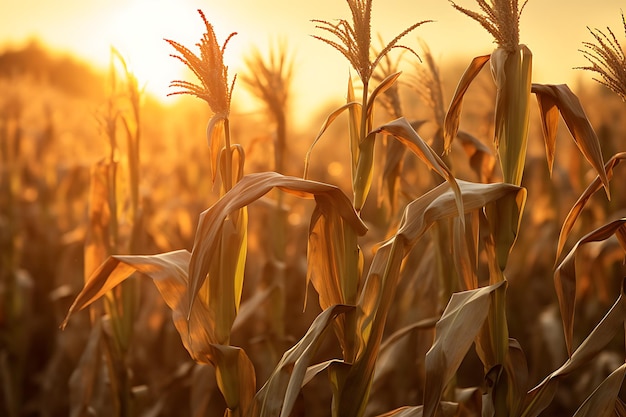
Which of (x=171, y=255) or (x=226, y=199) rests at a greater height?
(x=226, y=199)

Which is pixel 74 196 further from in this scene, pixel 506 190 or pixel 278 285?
pixel 506 190

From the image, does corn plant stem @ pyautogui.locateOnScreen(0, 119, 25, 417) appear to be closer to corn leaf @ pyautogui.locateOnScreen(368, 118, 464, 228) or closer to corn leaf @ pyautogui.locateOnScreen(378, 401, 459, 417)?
corn leaf @ pyautogui.locateOnScreen(378, 401, 459, 417)

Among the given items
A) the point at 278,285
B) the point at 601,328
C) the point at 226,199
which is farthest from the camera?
the point at 278,285

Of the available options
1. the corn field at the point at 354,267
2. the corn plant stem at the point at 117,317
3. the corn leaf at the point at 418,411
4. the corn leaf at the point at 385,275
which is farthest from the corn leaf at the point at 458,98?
the corn plant stem at the point at 117,317

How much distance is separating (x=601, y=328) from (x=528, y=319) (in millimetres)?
2856

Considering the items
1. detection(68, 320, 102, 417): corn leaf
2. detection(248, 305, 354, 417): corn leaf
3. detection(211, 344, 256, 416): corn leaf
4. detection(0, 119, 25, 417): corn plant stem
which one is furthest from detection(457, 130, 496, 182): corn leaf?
detection(0, 119, 25, 417): corn plant stem

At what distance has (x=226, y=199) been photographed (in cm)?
167

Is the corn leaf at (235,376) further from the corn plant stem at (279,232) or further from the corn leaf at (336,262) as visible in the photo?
the corn plant stem at (279,232)

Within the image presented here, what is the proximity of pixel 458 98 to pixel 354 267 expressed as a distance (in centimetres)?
47

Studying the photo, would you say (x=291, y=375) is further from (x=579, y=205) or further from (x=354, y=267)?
(x=579, y=205)

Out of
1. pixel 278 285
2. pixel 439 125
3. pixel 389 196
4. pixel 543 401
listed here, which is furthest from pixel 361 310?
pixel 278 285

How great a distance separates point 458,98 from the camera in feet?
5.88

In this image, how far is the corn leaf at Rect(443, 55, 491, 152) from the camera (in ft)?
5.85

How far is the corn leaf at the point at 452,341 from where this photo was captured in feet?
5.32
